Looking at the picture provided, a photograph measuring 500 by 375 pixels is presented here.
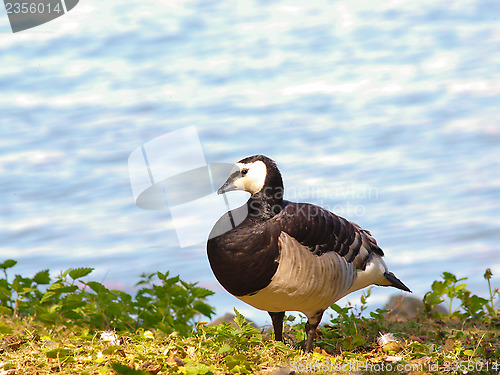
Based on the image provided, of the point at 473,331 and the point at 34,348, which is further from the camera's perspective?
the point at 473,331

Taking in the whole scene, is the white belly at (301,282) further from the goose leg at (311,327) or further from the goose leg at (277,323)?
the goose leg at (277,323)

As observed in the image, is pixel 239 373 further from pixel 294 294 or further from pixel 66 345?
pixel 66 345

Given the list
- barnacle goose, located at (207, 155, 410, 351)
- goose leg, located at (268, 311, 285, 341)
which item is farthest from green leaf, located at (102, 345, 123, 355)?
goose leg, located at (268, 311, 285, 341)

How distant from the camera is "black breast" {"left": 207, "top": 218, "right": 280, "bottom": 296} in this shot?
6.07 meters

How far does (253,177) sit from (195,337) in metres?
1.83

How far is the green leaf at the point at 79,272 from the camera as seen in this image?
23.1 ft

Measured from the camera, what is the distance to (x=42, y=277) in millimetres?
7645

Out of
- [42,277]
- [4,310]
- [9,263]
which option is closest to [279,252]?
[42,277]

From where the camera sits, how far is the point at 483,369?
18.8ft

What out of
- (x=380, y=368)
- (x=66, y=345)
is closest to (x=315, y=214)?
(x=380, y=368)

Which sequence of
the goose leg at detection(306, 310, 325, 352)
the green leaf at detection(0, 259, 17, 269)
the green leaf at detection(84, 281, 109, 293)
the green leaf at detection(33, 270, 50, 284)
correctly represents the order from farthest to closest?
the green leaf at detection(0, 259, 17, 269)
the green leaf at detection(33, 270, 50, 284)
the green leaf at detection(84, 281, 109, 293)
the goose leg at detection(306, 310, 325, 352)

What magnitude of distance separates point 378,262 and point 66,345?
3.55 meters

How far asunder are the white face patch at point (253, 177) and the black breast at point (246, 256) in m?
0.43

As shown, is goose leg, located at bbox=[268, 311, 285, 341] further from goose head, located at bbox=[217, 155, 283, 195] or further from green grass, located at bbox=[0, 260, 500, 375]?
goose head, located at bbox=[217, 155, 283, 195]
